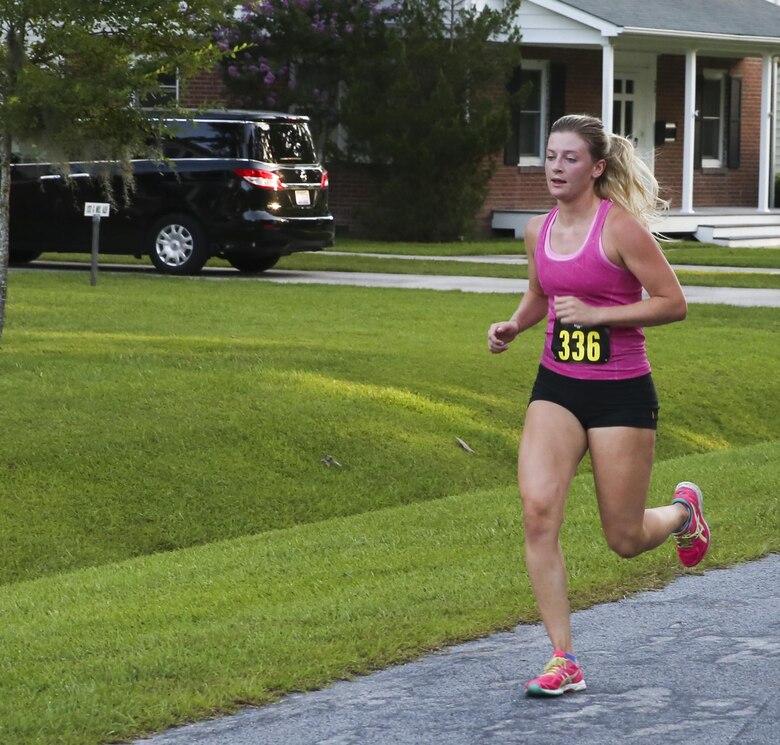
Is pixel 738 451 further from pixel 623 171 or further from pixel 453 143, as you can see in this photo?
pixel 453 143

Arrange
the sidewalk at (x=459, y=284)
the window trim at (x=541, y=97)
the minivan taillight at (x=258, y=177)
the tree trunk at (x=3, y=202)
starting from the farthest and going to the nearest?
the window trim at (x=541, y=97), the minivan taillight at (x=258, y=177), the sidewalk at (x=459, y=284), the tree trunk at (x=3, y=202)

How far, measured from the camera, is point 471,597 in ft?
22.0

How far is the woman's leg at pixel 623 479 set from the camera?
5.47 m

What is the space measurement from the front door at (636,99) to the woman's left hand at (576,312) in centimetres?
2823

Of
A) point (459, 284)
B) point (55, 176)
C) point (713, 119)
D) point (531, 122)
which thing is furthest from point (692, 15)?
point (55, 176)

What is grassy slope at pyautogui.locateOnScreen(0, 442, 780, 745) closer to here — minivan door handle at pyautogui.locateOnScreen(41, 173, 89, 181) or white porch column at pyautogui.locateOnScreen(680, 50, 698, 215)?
minivan door handle at pyautogui.locateOnScreen(41, 173, 89, 181)

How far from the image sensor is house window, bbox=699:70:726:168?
116ft

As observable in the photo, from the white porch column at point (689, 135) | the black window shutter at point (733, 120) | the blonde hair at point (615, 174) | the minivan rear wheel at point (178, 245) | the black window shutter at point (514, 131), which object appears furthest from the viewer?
the black window shutter at point (733, 120)

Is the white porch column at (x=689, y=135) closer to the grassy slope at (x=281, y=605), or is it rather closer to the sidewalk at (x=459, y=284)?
the sidewalk at (x=459, y=284)

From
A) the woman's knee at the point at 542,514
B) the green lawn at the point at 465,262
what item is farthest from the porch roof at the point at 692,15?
the woman's knee at the point at 542,514

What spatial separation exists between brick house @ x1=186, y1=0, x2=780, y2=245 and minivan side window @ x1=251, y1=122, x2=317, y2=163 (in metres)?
7.47

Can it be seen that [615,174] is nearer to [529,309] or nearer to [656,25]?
[529,309]

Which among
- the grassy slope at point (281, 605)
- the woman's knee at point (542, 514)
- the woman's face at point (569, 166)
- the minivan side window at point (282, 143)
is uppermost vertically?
the minivan side window at point (282, 143)

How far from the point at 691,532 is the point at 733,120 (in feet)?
99.7
